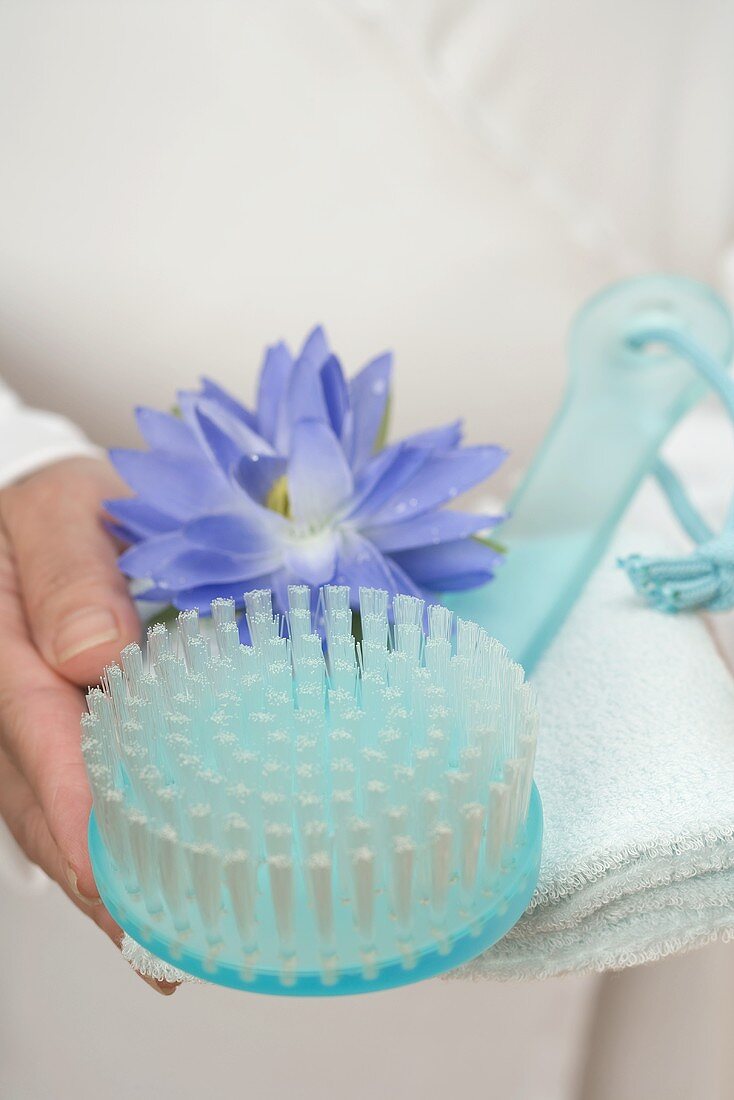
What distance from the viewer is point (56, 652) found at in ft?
1.18

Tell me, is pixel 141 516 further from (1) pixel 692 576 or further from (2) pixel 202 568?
(1) pixel 692 576

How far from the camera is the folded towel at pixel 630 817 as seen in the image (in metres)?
0.27

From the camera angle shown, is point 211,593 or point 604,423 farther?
point 604,423

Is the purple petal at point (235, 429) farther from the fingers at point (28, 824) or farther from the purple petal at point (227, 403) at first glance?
the fingers at point (28, 824)

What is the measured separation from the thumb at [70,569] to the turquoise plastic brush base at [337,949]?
12 cm

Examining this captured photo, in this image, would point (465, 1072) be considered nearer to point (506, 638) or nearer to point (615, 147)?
point (506, 638)

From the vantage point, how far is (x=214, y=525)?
1.06 ft

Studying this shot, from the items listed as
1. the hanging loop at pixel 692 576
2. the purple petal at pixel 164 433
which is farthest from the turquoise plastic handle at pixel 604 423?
the purple petal at pixel 164 433

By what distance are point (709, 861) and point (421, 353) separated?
1.40 ft

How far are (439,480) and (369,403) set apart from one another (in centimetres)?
4

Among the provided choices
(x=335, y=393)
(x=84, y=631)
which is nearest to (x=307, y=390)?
(x=335, y=393)

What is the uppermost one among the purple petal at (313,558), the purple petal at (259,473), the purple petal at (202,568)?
the purple petal at (259,473)

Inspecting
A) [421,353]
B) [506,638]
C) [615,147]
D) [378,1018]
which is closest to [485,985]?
[378,1018]

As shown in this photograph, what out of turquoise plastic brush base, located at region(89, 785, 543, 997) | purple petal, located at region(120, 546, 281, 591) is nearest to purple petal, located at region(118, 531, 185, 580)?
purple petal, located at region(120, 546, 281, 591)
